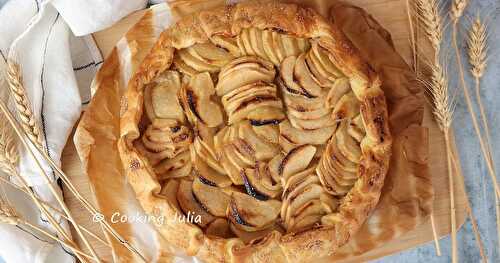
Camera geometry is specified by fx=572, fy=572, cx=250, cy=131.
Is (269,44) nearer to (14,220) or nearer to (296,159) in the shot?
(296,159)

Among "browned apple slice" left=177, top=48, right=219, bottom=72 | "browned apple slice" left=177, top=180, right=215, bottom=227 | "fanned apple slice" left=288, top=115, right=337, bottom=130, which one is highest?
"browned apple slice" left=177, top=48, right=219, bottom=72

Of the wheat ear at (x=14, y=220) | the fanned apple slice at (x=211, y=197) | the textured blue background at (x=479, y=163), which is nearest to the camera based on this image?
the wheat ear at (x=14, y=220)

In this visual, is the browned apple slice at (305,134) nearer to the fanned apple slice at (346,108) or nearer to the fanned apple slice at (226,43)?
the fanned apple slice at (346,108)

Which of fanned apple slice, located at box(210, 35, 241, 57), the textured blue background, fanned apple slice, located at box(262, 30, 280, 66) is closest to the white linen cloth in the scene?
fanned apple slice, located at box(210, 35, 241, 57)

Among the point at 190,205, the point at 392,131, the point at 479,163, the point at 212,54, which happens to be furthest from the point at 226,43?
the point at 479,163

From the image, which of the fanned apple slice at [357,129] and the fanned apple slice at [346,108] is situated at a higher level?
the fanned apple slice at [346,108]

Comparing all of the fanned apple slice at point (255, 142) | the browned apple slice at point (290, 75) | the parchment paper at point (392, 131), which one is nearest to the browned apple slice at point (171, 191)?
the parchment paper at point (392, 131)

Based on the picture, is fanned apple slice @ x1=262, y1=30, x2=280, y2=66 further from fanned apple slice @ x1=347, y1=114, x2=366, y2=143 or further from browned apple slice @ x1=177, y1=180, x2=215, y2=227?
browned apple slice @ x1=177, y1=180, x2=215, y2=227
